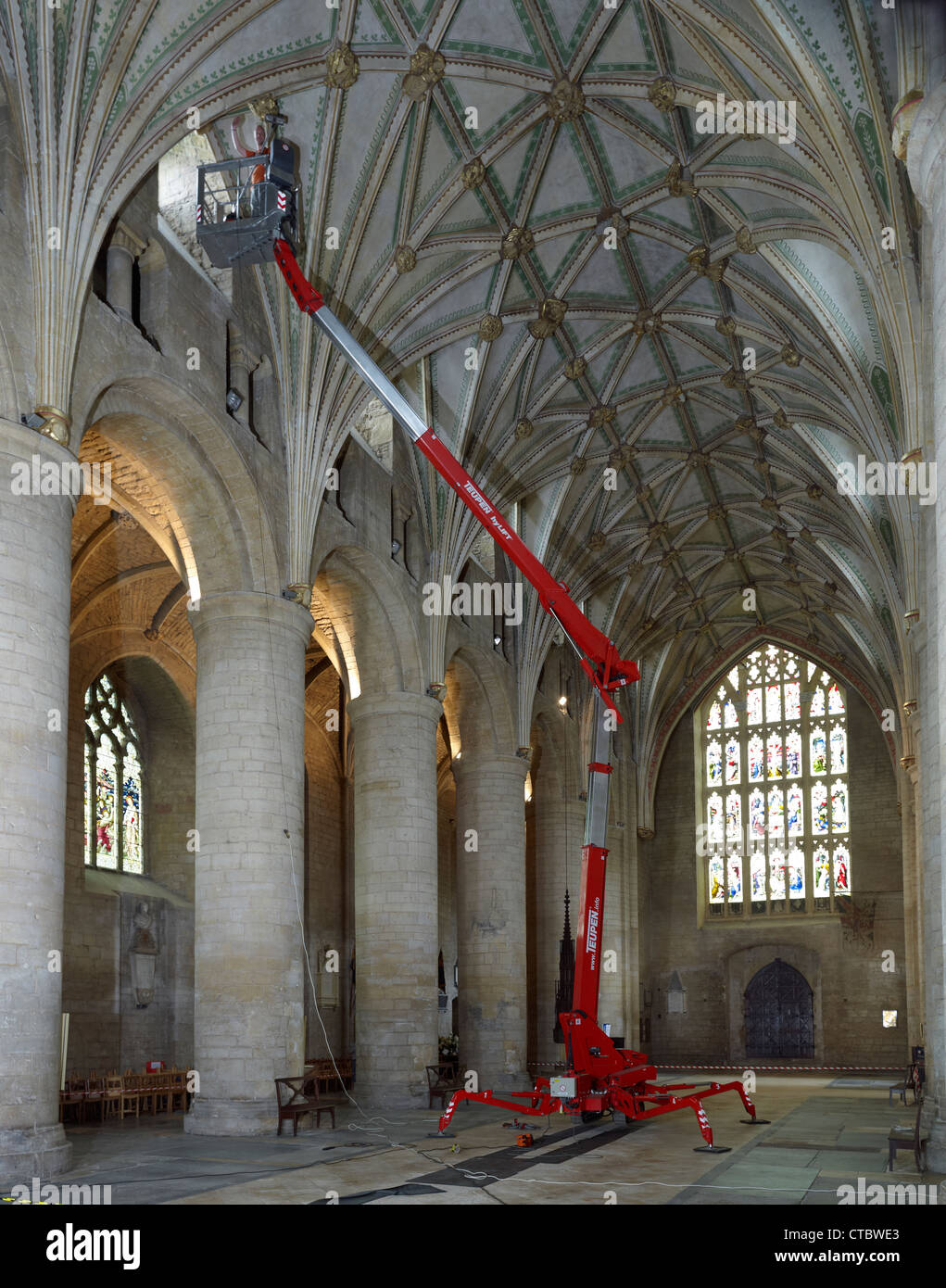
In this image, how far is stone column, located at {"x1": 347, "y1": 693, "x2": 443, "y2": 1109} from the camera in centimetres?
2273

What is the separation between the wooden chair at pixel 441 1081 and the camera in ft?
73.8

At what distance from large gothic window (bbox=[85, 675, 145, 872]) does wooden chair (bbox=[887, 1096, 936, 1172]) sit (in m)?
16.3

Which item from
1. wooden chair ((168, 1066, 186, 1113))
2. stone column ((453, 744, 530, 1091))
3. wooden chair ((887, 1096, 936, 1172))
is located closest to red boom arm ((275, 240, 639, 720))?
wooden chair ((887, 1096, 936, 1172))

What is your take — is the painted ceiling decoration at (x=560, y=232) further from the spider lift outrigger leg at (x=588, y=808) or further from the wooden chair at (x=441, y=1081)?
the wooden chair at (x=441, y=1081)

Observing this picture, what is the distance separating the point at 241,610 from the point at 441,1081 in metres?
10.2

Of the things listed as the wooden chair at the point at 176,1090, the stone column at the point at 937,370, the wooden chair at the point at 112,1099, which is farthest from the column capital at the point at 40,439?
the wooden chair at the point at 176,1090

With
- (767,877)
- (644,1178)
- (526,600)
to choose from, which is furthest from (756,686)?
(644,1178)

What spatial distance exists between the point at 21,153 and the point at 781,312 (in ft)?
46.1

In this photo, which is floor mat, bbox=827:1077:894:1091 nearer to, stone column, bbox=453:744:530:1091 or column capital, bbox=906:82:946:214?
stone column, bbox=453:744:530:1091

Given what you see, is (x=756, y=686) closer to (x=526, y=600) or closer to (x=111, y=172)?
(x=526, y=600)

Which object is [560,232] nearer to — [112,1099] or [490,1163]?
[490,1163]

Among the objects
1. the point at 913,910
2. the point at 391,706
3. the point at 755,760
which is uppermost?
the point at 391,706

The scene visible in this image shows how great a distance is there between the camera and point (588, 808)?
1767 cm

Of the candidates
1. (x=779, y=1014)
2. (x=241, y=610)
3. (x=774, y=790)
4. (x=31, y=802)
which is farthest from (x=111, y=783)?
(x=779, y=1014)
